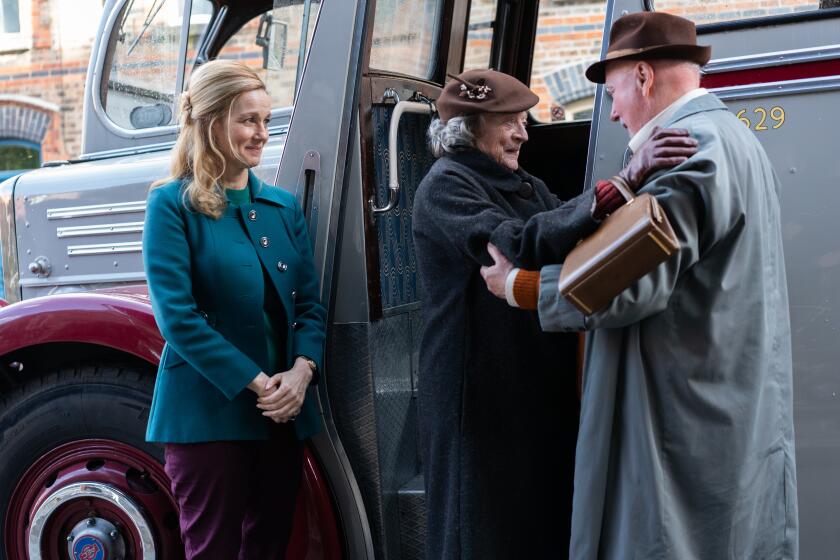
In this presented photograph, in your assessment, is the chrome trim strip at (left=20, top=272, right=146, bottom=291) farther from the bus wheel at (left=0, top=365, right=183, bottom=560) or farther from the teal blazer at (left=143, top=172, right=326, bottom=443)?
the teal blazer at (left=143, top=172, right=326, bottom=443)

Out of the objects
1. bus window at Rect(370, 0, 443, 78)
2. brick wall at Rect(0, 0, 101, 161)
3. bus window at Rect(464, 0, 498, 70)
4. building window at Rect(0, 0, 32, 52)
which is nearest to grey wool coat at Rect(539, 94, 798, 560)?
bus window at Rect(370, 0, 443, 78)

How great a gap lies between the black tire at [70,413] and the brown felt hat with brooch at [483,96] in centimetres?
128

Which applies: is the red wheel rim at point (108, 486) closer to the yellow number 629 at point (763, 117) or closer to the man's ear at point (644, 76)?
the man's ear at point (644, 76)

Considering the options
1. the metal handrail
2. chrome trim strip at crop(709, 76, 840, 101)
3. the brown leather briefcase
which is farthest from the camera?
the metal handrail

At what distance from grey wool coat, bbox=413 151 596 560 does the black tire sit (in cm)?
101

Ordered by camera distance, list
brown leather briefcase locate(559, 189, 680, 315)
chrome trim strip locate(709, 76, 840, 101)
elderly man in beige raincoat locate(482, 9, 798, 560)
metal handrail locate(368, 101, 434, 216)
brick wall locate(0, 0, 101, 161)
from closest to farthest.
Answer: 1. brown leather briefcase locate(559, 189, 680, 315)
2. elderly man in beige raincoat locate(482, 9, 798, 560)
3. chrome trim strip locate(709, 76, 840, 101)
4. metal handrail locate(368, 101, 434, 216)
5. brick wall locate(0, 0, 101, 161)

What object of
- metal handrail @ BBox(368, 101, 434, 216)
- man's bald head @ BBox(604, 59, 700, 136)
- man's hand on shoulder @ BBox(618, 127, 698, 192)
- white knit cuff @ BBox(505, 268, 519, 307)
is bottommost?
white knit cuff @ BBox(505, 268, 519, 307)

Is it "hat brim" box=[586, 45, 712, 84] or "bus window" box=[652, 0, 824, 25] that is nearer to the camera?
"hat brim" box=[586, 45, 712, 84]

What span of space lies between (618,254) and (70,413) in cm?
193

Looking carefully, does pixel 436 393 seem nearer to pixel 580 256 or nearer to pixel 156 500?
pixel 580 256

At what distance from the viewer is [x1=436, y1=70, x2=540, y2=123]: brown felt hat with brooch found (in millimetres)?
2496

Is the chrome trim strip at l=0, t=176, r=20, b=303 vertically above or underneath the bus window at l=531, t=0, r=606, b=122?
underneath

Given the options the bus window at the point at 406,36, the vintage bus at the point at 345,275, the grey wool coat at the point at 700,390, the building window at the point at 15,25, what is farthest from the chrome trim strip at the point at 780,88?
the building window at the point at 15,25

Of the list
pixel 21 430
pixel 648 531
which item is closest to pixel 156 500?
pixel 21 430
